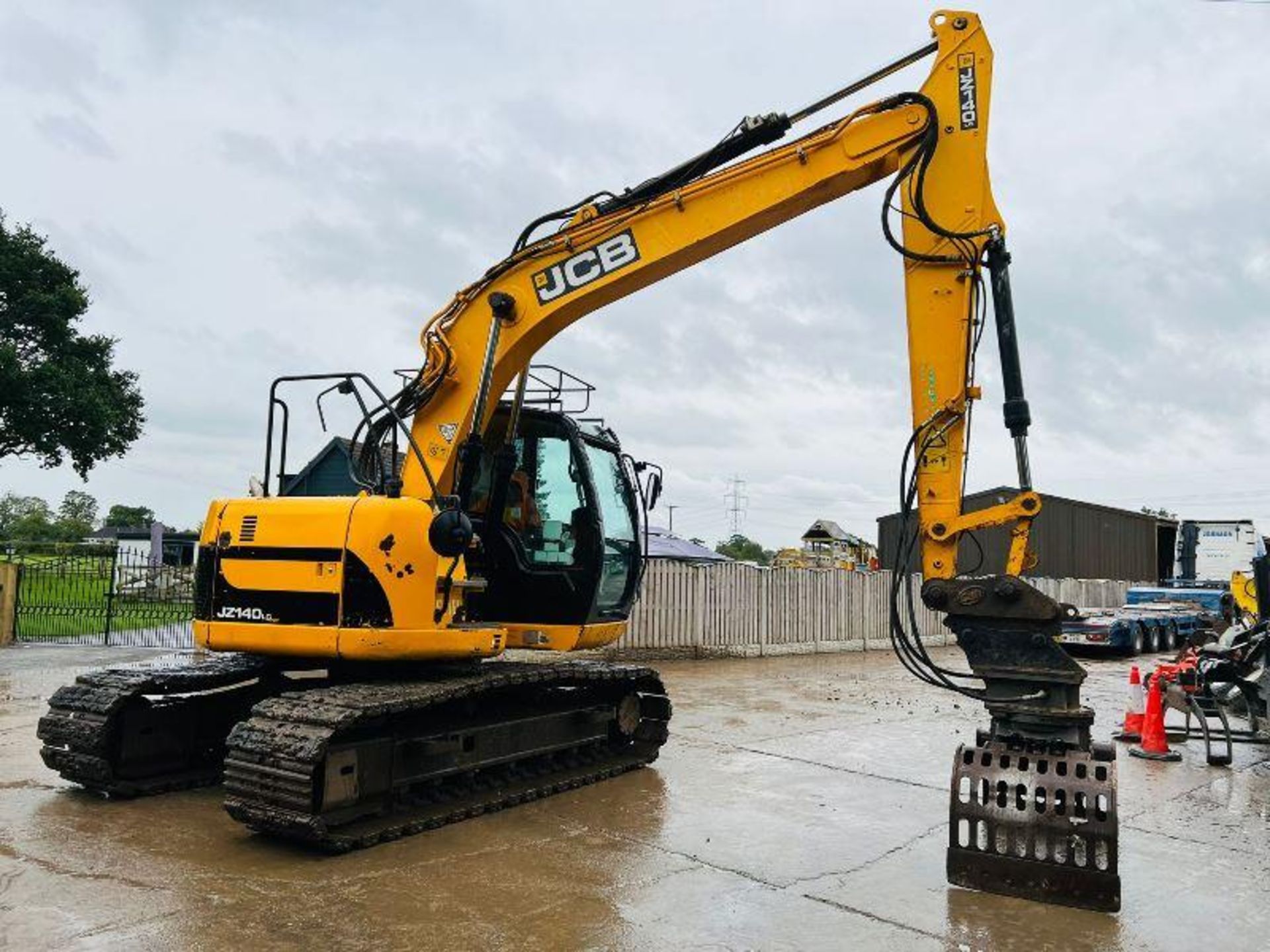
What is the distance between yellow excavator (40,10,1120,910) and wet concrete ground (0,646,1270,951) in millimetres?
280

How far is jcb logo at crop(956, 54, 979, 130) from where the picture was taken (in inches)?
232

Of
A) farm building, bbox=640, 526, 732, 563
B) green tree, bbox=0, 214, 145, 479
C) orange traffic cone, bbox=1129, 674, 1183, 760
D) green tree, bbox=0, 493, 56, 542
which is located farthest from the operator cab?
green tree, bbox=0, 493, 56, 542

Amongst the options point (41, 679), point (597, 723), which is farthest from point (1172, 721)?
point (41, 679)

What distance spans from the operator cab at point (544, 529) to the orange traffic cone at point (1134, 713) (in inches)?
210

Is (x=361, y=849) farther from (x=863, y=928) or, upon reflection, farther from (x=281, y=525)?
(x=863, y=928)

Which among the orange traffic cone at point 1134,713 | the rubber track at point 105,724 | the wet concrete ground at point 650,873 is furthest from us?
the orange traffic cone at point 1134,713

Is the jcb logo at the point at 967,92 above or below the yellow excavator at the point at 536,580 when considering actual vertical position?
above

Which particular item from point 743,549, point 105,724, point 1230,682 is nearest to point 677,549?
point 1230,682

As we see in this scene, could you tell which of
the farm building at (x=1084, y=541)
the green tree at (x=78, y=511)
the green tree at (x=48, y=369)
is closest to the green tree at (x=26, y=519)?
the green tree at (x=78, y=511)

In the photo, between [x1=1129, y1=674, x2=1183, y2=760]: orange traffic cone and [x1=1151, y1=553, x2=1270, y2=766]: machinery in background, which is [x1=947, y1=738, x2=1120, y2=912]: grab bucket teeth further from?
[x1=1151, y1=553, x2=1270, y2=766]: machinery in background

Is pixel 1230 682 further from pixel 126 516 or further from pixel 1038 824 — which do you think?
pixel 126 516

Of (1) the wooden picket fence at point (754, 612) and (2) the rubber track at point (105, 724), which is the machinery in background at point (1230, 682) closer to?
(1) the wooden picket fence at point (754, 612)

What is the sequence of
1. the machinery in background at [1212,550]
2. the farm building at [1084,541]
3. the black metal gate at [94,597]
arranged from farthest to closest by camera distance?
1. the farm building at [1084,541]
2. the machinery in background at [1212,550]
3. the black metal gate at [94,597]

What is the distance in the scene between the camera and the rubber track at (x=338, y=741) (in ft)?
17.0
